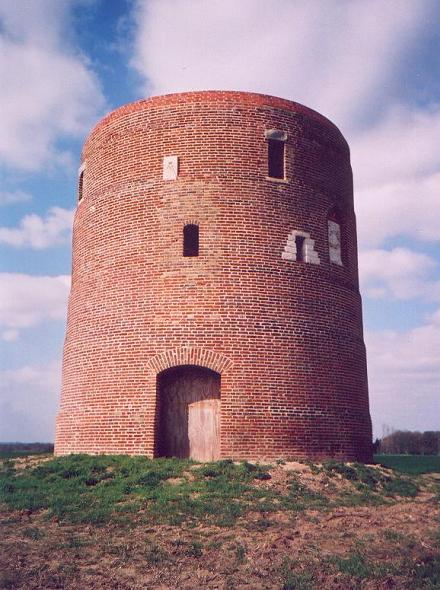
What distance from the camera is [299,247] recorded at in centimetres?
1289

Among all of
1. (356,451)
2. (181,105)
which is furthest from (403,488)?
(181,105)

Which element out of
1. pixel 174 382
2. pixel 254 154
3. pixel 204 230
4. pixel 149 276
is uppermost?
pixel 254 154

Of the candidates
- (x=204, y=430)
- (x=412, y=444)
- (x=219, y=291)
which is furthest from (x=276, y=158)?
(x=412, y=444)

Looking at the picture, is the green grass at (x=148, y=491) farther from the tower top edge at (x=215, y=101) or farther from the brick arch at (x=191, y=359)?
the tower top edge at (x=215, y=101)

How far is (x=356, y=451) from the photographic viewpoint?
12531 millimetres

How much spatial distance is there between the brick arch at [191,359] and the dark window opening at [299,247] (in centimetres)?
295

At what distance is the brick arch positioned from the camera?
451 inches

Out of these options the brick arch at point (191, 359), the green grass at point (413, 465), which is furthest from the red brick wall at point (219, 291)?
the green grass at point (413, 465)

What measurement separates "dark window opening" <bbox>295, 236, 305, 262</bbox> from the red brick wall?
0.22 meters

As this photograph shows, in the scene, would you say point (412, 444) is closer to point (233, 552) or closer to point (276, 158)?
point (276, 158)

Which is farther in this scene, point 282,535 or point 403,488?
point 403,488

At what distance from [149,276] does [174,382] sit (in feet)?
7.58

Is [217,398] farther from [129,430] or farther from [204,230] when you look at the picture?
[204,230]

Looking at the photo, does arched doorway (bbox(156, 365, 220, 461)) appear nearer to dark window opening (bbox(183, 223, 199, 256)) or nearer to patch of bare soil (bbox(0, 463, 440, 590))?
dark window opening (bbox(183, 223, 199, 256))
